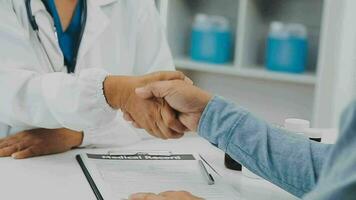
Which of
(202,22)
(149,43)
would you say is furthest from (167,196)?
(202,22)

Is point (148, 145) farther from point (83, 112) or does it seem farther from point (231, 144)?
point (231, 144)

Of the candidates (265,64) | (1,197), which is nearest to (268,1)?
(265,64)

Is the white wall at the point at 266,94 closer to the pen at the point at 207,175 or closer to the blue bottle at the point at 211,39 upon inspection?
the blue bottle at the point at 211,39

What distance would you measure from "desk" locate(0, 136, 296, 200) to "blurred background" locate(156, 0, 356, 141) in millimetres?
1080

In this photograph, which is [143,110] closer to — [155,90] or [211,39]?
[155,90]

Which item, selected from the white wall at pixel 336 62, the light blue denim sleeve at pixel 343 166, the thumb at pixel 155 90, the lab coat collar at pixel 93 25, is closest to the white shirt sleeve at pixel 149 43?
the lab coat collar at pixel 93 25

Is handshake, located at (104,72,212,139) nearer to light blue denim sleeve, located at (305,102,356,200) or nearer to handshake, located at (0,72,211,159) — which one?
handshake, located at (0,72,211,159)

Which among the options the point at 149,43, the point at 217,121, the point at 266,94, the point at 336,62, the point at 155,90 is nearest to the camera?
the point at 217,121

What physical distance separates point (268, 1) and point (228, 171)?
1524 millimetres

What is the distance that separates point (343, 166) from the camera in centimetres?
51

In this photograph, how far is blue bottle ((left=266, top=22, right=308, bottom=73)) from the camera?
229cm

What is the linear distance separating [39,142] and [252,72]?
1.35 metres

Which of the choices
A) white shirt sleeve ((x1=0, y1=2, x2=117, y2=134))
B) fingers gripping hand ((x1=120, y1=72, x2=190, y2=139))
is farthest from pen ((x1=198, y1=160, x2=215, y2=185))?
white shirt sleeve ((x1=0, y1=2, x2=117, y2=134))

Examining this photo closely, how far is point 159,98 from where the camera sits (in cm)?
115
